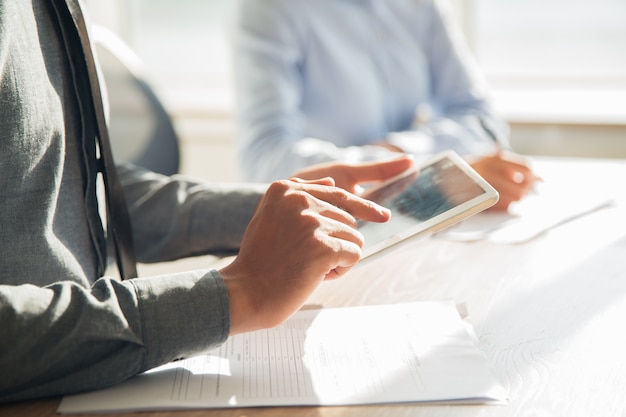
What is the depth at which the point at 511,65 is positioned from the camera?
8.72ft

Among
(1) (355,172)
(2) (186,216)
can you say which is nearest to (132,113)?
(2) (186,216)

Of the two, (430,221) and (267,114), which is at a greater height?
(430,221)

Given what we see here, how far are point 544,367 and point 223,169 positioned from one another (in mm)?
2242

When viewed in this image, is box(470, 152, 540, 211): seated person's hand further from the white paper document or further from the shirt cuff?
the shirt cuff

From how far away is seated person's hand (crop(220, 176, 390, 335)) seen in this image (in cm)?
62

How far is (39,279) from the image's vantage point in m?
0.73

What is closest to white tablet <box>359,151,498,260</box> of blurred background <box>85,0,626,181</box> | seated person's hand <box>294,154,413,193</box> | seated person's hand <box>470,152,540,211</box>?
seated person's hand <box>294,154,413,193</box>

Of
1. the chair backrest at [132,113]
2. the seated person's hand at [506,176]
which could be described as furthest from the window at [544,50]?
the chair backrest at [132,113]

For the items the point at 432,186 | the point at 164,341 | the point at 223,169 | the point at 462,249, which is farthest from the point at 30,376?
the point at 223,169

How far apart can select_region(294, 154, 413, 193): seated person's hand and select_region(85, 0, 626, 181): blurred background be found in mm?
1378

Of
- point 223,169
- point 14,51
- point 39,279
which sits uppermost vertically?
point 14,51

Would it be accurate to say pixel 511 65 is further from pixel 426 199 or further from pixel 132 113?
pixel 426 199

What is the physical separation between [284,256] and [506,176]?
0.73 m

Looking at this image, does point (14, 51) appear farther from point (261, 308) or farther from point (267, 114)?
point (267, 114)
